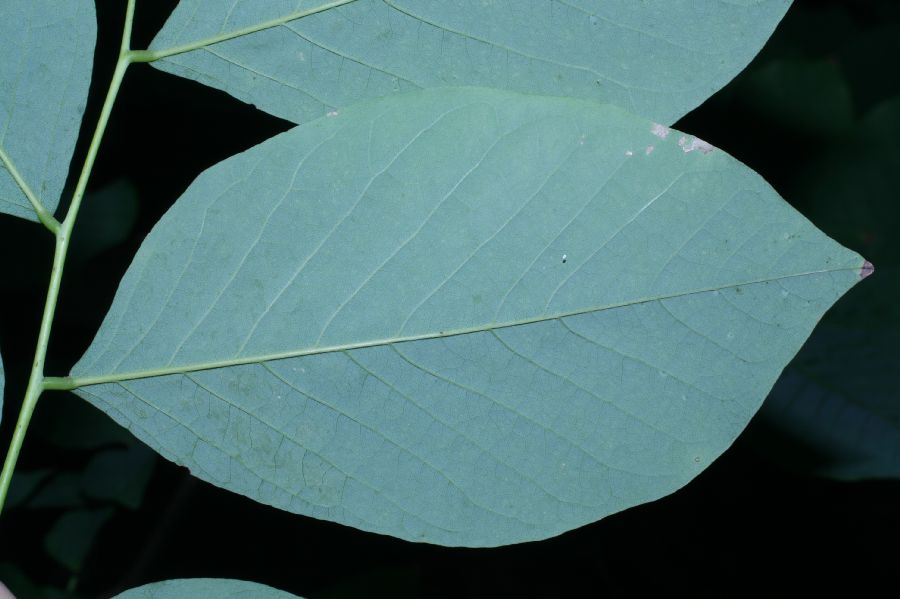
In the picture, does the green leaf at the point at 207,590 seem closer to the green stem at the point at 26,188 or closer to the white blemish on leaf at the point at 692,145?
the green stem at the point at 26,188

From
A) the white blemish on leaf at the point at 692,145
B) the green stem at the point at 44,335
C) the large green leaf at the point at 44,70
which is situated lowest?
the green stem at the point at 44,335

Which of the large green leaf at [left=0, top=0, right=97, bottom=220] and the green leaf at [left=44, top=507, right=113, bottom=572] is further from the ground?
the large green leaf at [left=0, top=0, right=97, bottom=220]

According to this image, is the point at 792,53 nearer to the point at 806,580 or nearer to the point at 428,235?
the point at 806,580

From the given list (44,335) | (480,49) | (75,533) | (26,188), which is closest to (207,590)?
(44,335)

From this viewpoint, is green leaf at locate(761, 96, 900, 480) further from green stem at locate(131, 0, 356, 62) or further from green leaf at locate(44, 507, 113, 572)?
green leaf at locate(44, 507, 113, 572)

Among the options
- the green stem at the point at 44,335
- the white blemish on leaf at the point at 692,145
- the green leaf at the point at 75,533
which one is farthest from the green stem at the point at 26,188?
the green leaf at the point at 75,533

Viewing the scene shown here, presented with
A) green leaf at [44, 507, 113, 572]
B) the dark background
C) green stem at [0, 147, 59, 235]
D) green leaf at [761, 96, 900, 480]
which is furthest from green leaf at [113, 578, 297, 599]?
green leaf at [761, 96, 900, 480]

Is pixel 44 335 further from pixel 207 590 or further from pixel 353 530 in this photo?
pixel 353 530
